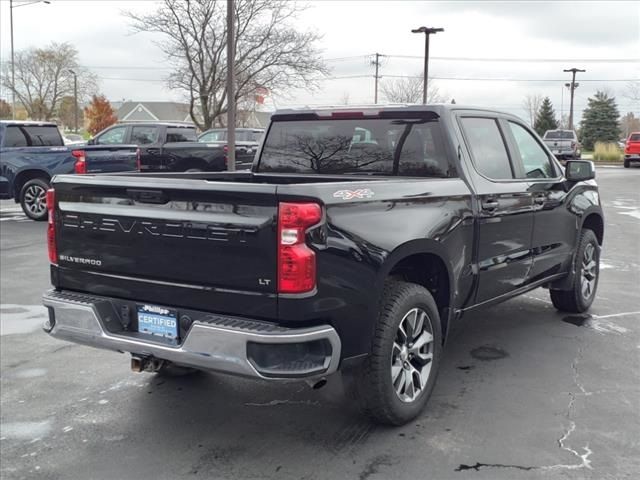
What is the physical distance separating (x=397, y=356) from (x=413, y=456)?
56 cm

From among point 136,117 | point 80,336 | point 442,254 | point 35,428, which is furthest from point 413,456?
point 136,117

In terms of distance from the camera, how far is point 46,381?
4.79m

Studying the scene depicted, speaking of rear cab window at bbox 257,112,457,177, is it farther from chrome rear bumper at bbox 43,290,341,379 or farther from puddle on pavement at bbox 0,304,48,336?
puddle on pavement at bbox 0,304,48,336

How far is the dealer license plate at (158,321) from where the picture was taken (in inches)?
136

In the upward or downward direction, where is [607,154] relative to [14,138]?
downward

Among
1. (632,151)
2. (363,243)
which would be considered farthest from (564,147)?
(363,243)

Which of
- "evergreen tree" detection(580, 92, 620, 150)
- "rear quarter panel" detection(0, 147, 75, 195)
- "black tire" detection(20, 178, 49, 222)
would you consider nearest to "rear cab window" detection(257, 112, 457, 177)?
"rear quarter panel" detection(0, 147, 75, 195)

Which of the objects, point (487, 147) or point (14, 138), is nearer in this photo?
point (487, 147)

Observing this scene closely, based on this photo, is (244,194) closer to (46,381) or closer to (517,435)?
(517,435)

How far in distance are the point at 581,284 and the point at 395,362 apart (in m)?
3.11

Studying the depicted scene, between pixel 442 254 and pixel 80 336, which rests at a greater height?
pixel 442 254

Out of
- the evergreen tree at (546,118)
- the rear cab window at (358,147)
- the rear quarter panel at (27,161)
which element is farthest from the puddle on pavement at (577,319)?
the evergreen tree at (546,118)

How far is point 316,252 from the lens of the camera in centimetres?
316

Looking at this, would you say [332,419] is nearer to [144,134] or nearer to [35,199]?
[35,199]
